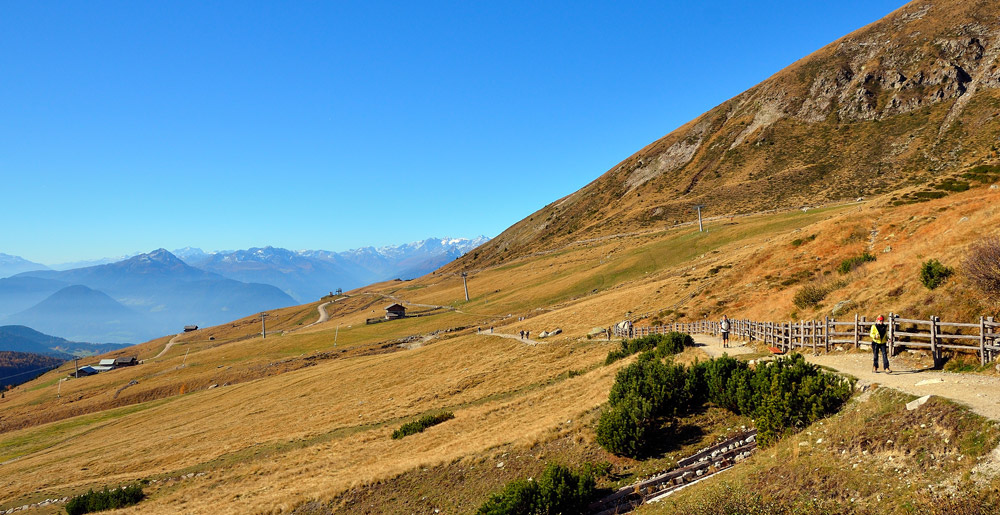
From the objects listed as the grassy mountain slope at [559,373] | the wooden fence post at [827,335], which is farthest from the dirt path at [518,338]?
the wooden fence post at [827,335]

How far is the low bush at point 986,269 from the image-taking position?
1692 centimetres

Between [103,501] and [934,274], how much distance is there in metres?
44.0

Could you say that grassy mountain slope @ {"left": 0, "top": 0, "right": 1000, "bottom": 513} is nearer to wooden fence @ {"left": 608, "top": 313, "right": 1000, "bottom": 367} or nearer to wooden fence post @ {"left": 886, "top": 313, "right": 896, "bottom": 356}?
wooden fence @ {"left": 608, "top": 313, "right": 1000, "bottom": 367}

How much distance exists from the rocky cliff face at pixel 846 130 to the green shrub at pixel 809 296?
3383 inches

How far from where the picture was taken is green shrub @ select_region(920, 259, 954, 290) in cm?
2020

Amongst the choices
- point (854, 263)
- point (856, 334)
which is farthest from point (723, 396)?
point (854, 263)

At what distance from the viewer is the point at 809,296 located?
30.4 m

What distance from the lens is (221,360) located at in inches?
3927

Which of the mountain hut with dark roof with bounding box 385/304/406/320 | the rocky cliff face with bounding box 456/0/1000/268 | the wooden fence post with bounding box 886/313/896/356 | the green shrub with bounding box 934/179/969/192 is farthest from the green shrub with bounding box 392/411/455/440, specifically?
the rocky cliff face with bounding box 456/0/1000/268

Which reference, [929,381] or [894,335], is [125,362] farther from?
[929,381]

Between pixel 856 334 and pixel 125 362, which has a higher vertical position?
pixel 856 334

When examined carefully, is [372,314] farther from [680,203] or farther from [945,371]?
[945,371]

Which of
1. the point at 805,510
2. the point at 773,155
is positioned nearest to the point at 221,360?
the point at 805,510

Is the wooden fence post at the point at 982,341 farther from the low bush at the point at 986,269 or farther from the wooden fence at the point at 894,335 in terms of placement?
the low bush at the point at 986,269
